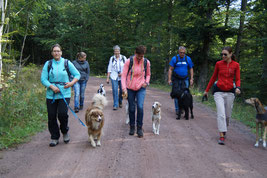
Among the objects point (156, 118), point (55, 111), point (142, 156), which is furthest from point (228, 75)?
point (55, 111)

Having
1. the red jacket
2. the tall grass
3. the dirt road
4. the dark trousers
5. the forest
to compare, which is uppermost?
the forest

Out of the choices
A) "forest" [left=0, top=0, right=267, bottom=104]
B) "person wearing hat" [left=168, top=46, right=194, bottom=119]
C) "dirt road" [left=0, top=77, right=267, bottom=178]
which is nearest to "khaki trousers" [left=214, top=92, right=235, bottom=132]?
"dirt road" [left=0, top=77, right=267, bottom=178]

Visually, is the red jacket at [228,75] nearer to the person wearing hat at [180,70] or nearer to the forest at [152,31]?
the person wearing hat at [180,70]

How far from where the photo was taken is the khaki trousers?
5.41 m

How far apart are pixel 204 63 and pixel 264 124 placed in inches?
440

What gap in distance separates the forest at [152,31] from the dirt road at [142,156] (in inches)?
124

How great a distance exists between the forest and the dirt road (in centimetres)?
314

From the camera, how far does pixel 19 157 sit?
441 centimetres

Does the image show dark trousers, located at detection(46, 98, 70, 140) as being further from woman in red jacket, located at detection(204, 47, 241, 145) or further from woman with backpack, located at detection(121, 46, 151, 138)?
woman in red jacket, located at detection(204, 47, 241, 145)

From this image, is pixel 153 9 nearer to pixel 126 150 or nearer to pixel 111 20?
pixel 111 20

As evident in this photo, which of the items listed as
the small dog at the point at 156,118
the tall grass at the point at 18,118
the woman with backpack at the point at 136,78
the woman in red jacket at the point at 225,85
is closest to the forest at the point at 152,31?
the tall grass at the point at 18,118

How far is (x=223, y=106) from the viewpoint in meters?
5.46

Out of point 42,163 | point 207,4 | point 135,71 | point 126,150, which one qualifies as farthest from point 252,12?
point 42,163

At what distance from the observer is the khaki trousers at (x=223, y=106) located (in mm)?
5410
